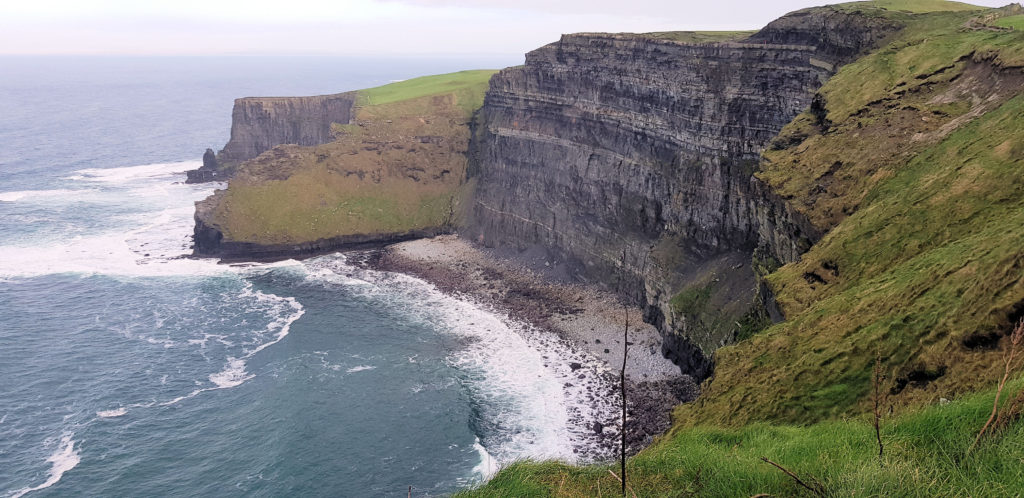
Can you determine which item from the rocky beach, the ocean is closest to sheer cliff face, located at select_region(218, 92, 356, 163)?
the ocean

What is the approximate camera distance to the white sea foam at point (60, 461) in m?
42.4

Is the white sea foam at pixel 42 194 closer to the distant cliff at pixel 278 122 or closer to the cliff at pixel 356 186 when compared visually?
the distant cliff at pixel 278 122

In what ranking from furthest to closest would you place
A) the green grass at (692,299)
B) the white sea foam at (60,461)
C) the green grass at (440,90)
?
the green grass at (440,90), the green grass at (692,299), the white sea foam at (60,461)

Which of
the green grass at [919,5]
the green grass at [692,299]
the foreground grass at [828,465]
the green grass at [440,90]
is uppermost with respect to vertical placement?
the green grass at [919,5]

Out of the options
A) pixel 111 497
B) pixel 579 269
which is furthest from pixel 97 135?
pixel 111 497

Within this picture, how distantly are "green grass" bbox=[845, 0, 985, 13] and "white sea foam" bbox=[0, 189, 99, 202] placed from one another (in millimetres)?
117137

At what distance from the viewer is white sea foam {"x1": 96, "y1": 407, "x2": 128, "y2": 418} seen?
166 ft

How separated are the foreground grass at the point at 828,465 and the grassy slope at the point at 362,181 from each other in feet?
260

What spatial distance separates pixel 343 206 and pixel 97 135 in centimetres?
12003

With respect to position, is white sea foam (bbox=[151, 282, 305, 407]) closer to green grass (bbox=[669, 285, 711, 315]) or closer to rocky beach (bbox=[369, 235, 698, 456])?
rocky beach (bbox=[369, 235, 698, 456])

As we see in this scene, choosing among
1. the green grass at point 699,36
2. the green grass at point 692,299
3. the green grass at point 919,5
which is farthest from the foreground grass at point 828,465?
the green grass at point 699,36

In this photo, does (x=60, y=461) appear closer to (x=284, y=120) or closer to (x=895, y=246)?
(x=895, y=246)

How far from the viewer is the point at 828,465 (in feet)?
42.1

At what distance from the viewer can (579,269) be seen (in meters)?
78.4
